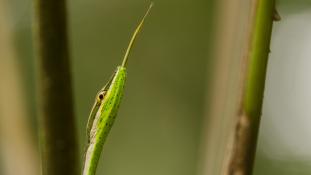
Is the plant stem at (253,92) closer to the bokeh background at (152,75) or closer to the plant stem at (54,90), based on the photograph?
the plant stem at (54,90)

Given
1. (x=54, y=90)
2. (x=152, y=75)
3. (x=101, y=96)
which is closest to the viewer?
(x=54, y=90)

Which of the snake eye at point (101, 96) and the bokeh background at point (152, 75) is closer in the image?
the snake eye at point (101, 96)

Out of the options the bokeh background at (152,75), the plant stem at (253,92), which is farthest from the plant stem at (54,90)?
the bokeh background at (152,75)

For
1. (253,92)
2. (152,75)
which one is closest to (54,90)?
(253,92)

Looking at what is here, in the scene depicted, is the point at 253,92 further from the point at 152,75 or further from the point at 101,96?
the point at 152,75

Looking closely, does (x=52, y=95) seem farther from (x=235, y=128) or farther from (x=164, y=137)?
(x=164, y=137)

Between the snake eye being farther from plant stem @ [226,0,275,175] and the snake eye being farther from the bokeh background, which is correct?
the bokeh background

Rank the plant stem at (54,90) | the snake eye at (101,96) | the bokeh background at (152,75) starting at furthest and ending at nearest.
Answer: the bokeh background at (152,75)
the snake eye at (101,96)
the plant stem at (54,90)
